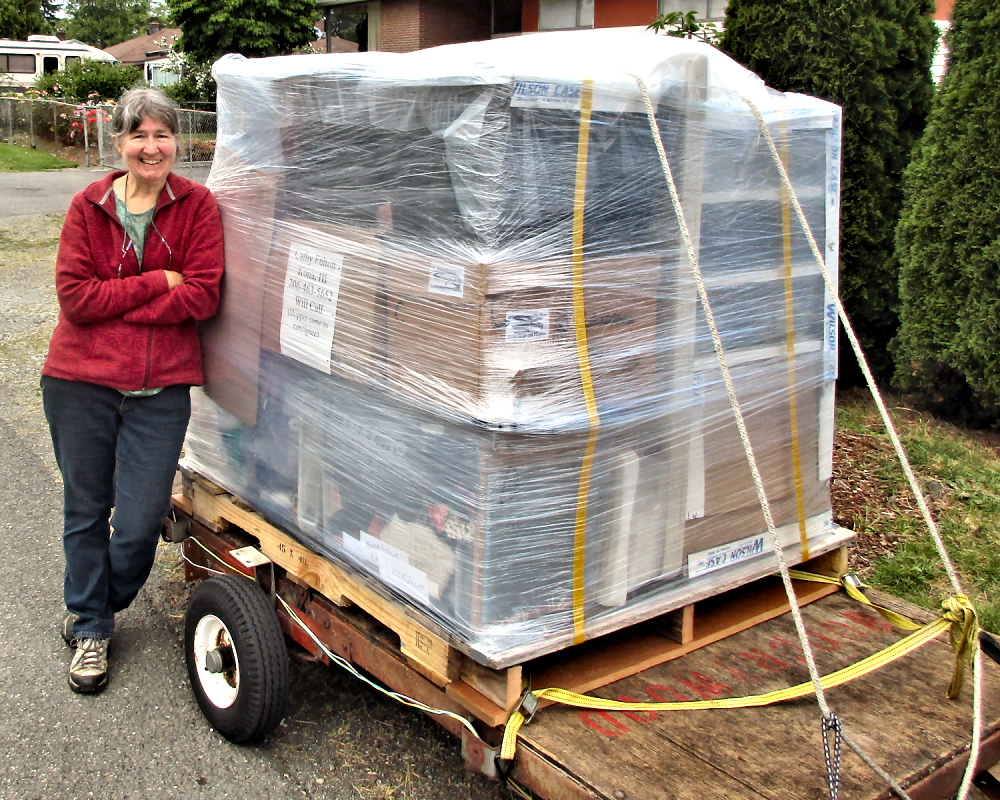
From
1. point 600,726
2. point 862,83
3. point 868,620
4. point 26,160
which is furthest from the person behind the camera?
point 26,160

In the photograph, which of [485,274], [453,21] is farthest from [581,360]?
[453,21]

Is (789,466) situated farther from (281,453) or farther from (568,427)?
(281,453)

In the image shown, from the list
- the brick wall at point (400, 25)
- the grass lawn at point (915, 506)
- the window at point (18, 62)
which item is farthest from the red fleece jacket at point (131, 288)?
the window at point (18, 62)

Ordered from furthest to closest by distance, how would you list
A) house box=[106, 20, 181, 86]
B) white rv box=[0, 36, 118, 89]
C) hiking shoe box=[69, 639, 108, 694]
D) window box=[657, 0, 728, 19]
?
house box=[106, 20, 181, 86] < white rv box=[0, 36, 118, 89] < window box=[657, 0, 728, 19] < hiking shoe box=[69, 639, 108, 694]

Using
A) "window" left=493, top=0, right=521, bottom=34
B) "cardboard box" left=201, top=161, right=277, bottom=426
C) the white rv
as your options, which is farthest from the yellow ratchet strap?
the white rv

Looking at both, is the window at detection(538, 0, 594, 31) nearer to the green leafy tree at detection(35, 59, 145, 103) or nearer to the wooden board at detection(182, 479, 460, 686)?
the green leafy tree at detection(35, 59, 145, 103)

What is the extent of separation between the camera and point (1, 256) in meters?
9.93

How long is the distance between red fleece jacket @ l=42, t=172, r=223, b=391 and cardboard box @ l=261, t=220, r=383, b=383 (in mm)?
301

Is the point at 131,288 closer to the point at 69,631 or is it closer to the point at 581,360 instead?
the point at 69,631

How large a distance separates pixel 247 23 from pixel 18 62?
19.9 metres

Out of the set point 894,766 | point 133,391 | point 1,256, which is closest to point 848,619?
point 894,766

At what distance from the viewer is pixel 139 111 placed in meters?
2.71

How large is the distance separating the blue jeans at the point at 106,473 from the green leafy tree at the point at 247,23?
24262 millimetres

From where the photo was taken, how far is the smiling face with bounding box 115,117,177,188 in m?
2.71
